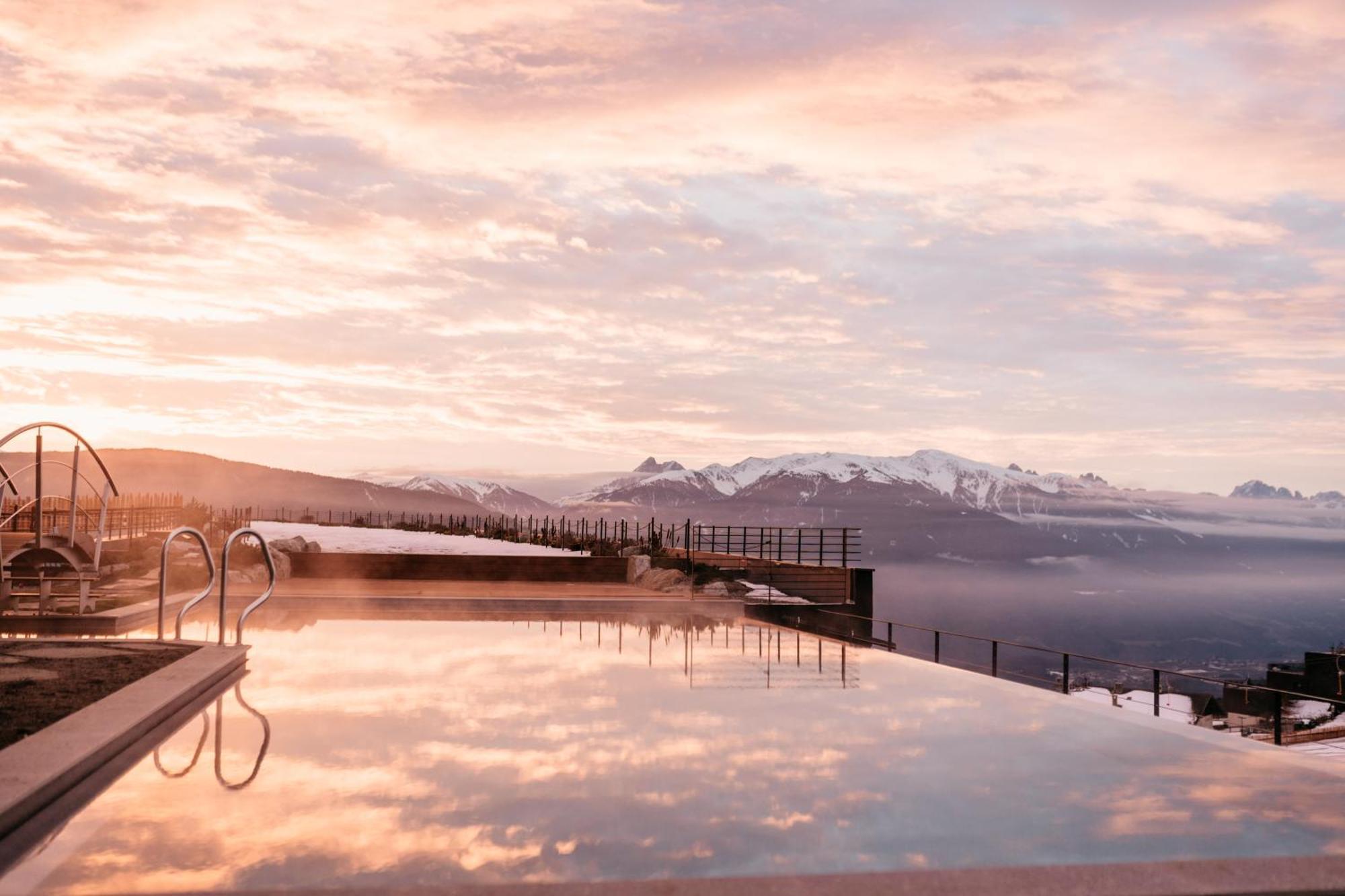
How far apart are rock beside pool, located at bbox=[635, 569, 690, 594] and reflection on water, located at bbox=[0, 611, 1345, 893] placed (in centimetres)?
1135

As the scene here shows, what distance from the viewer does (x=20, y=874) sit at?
564cm

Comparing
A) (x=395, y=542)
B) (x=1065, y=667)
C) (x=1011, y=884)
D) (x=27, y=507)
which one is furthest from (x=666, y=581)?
(x=1011, y=884)

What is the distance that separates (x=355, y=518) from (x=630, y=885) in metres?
54.7

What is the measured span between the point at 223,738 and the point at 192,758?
2.53ft

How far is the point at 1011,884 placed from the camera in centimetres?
561

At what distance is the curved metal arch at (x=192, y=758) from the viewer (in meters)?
7.94

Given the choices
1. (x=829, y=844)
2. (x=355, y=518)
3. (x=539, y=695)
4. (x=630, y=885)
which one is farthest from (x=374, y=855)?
(x=355, y=518)

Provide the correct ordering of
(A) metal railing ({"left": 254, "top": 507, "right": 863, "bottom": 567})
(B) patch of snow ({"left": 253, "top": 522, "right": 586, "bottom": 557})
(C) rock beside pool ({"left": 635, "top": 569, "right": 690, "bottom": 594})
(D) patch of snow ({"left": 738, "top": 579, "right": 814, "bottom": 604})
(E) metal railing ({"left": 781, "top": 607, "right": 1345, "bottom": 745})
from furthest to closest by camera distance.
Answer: (B) patch of snow ({"left": 253, "top": 522, "right": 586, "bottom": 557}) → (A) metal railing ({"left": 254, "top": 507, "right": 863, "bottom": 567}) → (C) rock beside pool ({"left": 635, "top": 569, "right": 690, "bottom": 594}) → (D) patch of snow ({"left": 738, "top": 579, "right": 814, "bottom": 604}) → (E) metal railing ({"left": 781, "top": 607, "right": 1345, "bottom": 745})

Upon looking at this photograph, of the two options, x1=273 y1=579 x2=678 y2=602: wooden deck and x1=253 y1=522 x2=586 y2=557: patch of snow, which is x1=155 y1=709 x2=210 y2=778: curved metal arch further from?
x1=253 y1=522 x2=586 y2=557: patch of snow

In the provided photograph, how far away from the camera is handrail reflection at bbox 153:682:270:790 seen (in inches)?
307

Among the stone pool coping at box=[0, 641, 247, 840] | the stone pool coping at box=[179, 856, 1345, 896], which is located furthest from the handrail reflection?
the stone pool coping at box=[179, 856, 1345, 896]

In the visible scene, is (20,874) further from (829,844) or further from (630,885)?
(829,844)

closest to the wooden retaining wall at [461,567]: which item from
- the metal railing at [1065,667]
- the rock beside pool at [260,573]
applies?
the rock beside pool at [260,573]

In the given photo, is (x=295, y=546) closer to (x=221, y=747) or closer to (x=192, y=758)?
(x=221, y=747)
